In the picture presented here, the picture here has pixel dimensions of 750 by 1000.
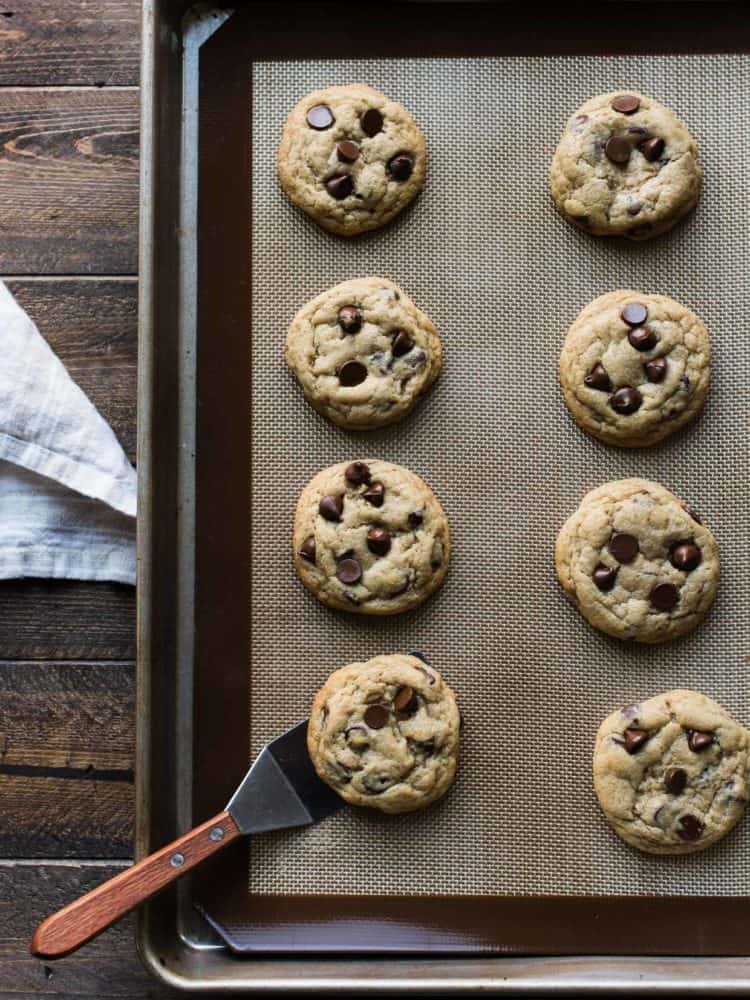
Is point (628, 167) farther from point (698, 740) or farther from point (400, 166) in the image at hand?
point (698, 740)

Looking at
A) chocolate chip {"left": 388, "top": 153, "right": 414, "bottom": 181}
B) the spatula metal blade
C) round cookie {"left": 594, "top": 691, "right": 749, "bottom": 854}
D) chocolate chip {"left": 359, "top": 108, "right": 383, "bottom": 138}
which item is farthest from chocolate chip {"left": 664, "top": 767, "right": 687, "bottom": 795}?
chocolate chip {"left": 359, "top": 108, "right": 383, "bottom": 138}

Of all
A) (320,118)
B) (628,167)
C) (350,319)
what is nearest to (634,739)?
(350,319)

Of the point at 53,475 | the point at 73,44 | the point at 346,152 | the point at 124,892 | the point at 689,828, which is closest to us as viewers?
the point at 124,892

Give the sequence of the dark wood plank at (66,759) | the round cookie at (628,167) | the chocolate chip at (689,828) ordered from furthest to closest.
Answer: the dark wood plank at (66,759), the round cookie at (628,167), the chocolate chip at (689,828)

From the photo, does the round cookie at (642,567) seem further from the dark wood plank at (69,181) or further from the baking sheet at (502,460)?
the dark wood plank at (69,181)

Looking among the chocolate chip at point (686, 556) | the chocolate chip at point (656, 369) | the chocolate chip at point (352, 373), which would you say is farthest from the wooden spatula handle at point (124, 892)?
the chocolate chip at point (656, 369)

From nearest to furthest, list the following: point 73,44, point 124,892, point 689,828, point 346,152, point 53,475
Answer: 1. point 124,892
2. point 689,828
3. point 346,152
4. point 53,475
5. point 73,44

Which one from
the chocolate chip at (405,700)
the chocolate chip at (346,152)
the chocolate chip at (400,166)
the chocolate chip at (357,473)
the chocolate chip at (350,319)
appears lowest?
the chocolate chip at (405,700)
